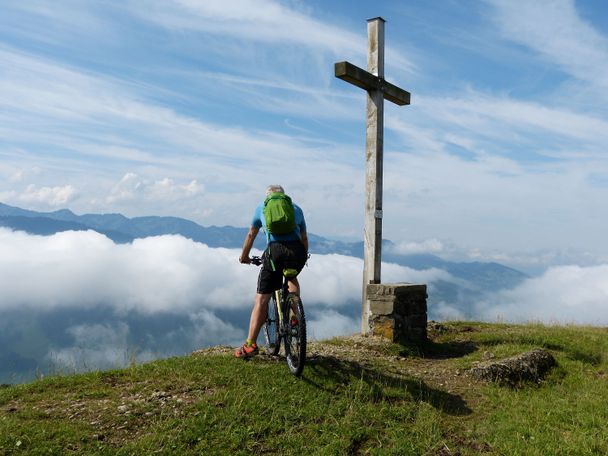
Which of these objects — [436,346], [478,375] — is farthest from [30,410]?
[436,346]

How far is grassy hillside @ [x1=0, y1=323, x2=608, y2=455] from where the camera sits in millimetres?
5445

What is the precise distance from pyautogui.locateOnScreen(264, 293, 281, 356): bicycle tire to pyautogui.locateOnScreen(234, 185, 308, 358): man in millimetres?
183

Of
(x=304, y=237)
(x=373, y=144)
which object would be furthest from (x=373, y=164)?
(x=304, y=237)

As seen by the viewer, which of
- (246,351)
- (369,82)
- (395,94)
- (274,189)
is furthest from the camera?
(395,94)

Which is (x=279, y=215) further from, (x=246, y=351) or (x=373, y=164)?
(x=373, y=164)

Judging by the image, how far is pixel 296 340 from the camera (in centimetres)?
723

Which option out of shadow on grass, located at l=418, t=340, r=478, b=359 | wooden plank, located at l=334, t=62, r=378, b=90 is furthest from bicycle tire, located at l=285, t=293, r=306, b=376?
wooden plank, located at l=334, t=62, r=378, b=90

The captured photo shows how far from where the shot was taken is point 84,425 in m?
5.56

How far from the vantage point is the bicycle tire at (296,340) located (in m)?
6.80

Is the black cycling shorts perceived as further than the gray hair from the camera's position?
No

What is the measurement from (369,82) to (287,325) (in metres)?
6.41

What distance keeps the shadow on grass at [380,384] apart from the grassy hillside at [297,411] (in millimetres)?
24

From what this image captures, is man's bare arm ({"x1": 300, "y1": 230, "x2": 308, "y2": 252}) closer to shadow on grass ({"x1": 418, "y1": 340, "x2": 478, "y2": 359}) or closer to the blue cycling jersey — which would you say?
the blue cycling jersey

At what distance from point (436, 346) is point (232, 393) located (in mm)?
6158
